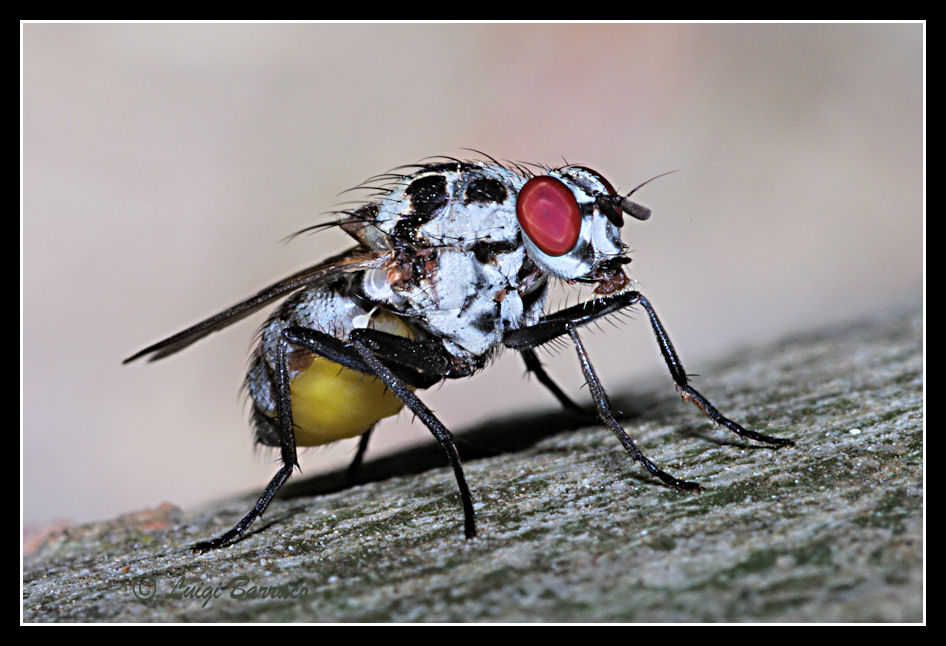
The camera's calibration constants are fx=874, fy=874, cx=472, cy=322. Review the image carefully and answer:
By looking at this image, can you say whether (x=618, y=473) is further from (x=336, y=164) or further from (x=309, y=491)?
(x=336, y=164)

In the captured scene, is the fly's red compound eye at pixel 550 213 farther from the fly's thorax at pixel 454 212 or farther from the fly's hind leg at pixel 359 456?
the fly's hind leg at pixel 359 456

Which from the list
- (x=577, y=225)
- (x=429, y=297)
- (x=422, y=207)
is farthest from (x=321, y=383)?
(x=577, y=225)

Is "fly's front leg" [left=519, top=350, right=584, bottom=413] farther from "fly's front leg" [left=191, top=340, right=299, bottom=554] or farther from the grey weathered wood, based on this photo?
"fly's front leg" [left=191, top=340, right=299, bottom=554]

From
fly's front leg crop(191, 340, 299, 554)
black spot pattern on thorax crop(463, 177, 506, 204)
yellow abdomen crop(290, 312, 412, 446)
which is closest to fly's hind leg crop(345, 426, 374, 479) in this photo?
yellow abdomen crop(290, 312, 412, 446)

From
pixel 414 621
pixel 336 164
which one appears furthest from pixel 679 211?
pixel 414 621

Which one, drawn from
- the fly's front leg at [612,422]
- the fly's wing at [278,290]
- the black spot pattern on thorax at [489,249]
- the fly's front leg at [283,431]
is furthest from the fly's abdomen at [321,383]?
the fly's front leg at [612,422]

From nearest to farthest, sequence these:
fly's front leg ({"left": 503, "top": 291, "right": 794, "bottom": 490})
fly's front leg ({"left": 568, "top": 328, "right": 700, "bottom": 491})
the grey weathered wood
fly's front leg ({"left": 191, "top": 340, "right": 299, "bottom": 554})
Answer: the grey weathered wood < fly's front leg ({"left": 568, "top": 328, "right": 700, "bottom": 491}) < fly's front leg ({"left": 503, "top": 291, "right": 794, "bottom": 490}) < fly's front leg ({"left": 191, "top": 340, "right": 299, "bottom": 554})

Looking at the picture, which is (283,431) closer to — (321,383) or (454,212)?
(321,383)
